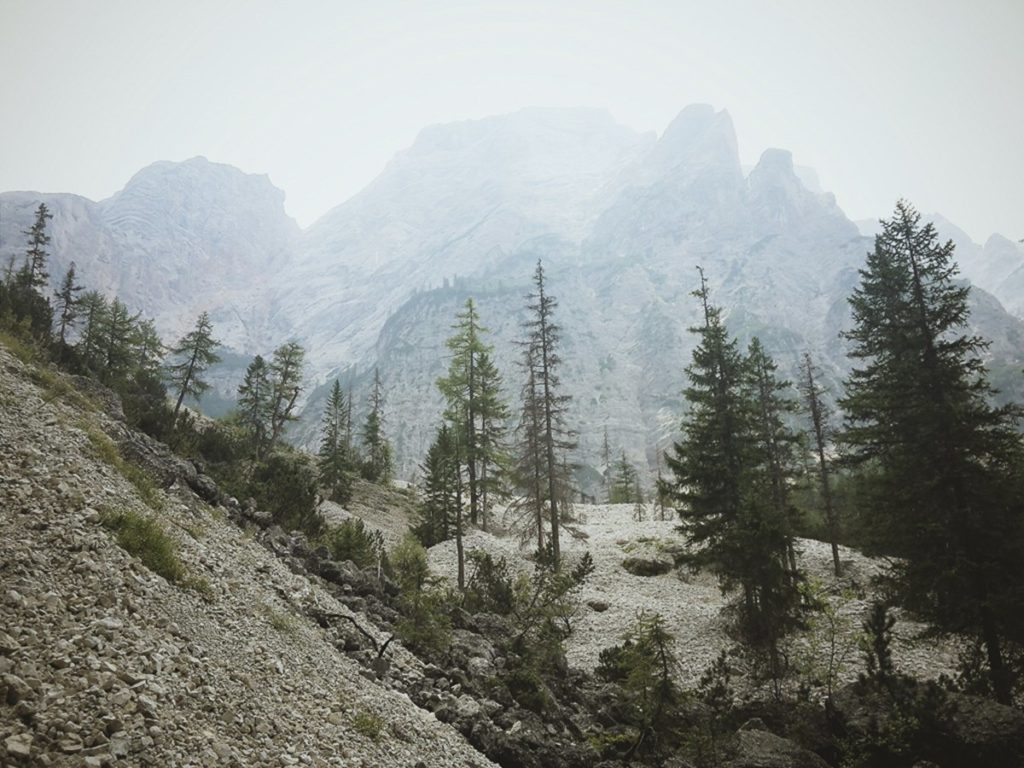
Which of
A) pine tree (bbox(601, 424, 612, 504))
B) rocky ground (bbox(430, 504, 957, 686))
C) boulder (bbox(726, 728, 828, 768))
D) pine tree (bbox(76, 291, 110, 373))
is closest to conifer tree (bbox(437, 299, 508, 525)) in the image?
rocky ground (bbox(430, 504, 957, 686))

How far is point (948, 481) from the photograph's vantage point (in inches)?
571

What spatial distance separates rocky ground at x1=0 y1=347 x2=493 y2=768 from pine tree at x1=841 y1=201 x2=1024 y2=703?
13458 mm

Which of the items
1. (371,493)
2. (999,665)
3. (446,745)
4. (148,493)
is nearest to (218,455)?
(371,493)

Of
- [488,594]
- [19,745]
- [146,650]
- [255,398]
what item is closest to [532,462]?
[488,594]

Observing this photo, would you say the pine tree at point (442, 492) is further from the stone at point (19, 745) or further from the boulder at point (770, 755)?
the stone at point (19, 745)

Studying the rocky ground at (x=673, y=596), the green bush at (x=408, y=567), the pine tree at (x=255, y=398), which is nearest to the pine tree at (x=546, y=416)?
the rocky ground at (x=673, y=596)

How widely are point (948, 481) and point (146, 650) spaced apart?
18704mm

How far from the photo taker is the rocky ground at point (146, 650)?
418 centimetres

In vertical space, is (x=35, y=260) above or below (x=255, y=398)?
above

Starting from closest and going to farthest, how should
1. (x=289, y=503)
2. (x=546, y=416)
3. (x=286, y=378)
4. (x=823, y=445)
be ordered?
(x=289, y=503)
(x=823, y=445)
(x=546, y=416)
(x=286, y=378)

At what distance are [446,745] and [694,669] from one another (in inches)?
507

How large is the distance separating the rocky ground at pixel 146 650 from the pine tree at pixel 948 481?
13.5 m

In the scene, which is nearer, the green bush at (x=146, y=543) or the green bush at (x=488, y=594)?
the green bush at (x=146, y=543)

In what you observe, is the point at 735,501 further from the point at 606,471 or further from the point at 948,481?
the point at 606,471
